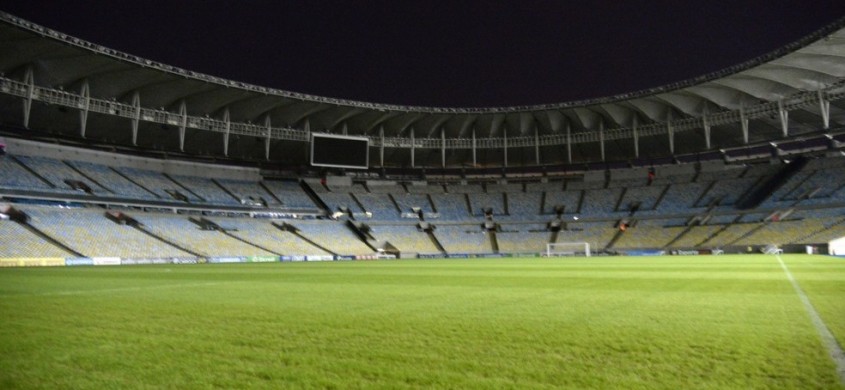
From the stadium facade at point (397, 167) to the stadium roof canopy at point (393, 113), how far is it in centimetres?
18

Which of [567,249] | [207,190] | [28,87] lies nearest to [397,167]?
[207,190]

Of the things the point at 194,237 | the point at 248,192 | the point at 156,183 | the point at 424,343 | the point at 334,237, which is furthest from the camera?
the point at 248,192

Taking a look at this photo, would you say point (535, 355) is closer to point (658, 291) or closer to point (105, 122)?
point (658, 291)

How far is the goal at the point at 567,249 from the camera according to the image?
46.9 metres

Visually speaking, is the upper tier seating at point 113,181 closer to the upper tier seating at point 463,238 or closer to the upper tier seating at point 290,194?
the upper tier seating at point 290,194

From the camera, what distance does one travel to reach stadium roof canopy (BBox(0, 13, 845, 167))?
33.4 metres

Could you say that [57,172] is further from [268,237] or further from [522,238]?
[522,238]

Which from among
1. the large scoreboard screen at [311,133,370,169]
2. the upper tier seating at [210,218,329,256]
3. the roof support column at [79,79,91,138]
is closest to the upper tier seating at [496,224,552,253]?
the large scoreboard screen at [311,133,370,169]

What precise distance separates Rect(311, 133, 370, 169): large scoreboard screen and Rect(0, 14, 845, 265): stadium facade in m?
2.59

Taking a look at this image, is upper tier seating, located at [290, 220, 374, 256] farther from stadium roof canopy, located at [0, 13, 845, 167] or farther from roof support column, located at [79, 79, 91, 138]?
roof support column, located at [79, 79, 91, 138]

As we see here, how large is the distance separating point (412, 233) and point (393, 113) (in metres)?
12.9

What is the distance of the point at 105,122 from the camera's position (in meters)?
40.8

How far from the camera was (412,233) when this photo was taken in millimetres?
52188

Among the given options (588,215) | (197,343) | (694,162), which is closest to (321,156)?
(588,215)
